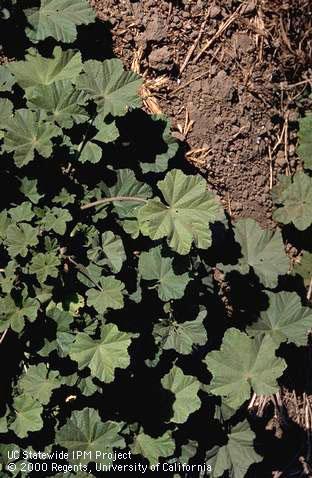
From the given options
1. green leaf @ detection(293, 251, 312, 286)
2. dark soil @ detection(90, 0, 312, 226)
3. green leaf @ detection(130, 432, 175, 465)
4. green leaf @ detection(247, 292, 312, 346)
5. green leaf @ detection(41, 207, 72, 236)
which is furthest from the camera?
green leaf @ detection(293, 251, 312, 286)

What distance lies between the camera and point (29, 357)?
353cm

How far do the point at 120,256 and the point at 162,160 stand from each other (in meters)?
0.55

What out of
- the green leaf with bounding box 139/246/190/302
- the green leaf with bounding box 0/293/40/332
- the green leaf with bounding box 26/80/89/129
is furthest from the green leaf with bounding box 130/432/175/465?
the green leaf with bounding box 26/80/89/129

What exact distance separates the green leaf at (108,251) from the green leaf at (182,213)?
0.69 ft

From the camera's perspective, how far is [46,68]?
3.44 meters

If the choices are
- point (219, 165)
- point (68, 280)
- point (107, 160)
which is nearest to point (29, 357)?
point (68, 280)

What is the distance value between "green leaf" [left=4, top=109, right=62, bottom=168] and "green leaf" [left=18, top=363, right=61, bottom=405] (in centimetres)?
89

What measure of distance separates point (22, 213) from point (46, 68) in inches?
26.2

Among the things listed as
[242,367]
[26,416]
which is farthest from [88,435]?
[242,367]

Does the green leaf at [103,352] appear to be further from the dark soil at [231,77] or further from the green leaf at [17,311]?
the dark soil at [231,77]

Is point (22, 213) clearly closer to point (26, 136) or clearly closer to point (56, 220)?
point (56, 220)

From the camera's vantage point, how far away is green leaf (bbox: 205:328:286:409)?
337 cm

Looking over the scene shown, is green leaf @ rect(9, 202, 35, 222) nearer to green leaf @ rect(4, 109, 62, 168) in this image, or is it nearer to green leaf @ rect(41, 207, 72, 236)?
green leaf @ rect(41, 207, 72, 236)

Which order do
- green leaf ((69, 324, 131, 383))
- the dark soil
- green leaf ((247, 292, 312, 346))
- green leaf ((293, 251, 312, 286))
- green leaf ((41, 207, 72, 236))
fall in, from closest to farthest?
green leaf ((69, 324, 131, 383)) → green leaf ((41, 207, 72, 236)) → green leaf ((247, 292, 312, 346)) → the dark soil → green leaf ((293, 251, 312, 286))
